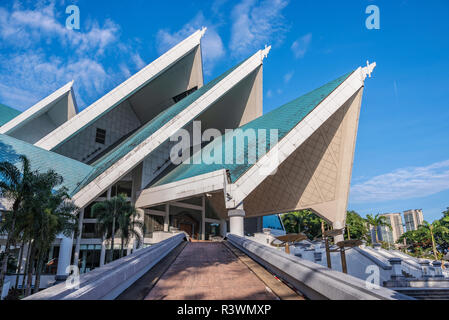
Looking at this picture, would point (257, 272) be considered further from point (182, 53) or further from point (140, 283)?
point (182, 53)

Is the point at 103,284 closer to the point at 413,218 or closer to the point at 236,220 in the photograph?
the point at 236,220

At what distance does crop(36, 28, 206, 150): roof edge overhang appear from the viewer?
1053 inches

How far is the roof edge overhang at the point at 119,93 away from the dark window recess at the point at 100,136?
32.4ft

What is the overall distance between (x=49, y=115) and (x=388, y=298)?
48779 millimetres

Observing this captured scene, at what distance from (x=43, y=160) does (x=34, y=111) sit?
36.4 feet

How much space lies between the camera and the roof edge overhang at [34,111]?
27.9 meters

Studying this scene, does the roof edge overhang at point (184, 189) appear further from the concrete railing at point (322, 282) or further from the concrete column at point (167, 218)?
the concrete railing at point (322, 282)

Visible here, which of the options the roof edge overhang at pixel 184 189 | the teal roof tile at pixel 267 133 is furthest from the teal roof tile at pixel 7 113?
the teal roof tile at pixel 267 133

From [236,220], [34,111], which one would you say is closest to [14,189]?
[236,220]

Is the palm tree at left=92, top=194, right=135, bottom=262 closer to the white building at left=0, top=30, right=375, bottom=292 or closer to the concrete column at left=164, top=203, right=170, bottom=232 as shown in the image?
the white building at left=0, top=30, right=375, bottom=292

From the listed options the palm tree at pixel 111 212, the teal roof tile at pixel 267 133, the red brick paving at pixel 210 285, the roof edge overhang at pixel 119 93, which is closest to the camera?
the red brick paving at pixel 210 285

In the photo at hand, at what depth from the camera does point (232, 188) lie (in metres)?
19.5

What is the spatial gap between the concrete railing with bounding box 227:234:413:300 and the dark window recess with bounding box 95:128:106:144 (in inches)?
1434

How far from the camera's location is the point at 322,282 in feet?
11.9
